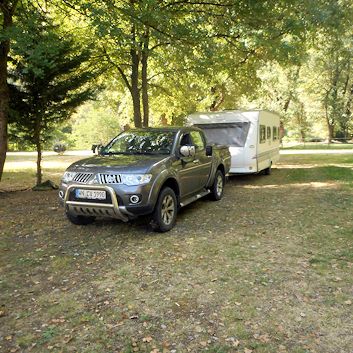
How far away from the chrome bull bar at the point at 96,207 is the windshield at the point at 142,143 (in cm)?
151

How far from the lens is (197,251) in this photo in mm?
5789

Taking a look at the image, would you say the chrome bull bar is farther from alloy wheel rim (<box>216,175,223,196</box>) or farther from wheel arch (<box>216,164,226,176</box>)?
wheel arch (<box>216,164,226,176</box>)

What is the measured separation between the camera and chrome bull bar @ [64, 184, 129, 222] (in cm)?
608

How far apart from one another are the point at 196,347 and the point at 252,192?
7.93m

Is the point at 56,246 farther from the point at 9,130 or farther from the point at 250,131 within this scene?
the point at 250,131

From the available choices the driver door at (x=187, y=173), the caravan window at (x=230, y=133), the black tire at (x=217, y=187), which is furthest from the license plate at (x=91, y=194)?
the caravan window at (x=230, y=133)

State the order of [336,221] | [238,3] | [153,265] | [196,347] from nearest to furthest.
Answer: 1. [196,347]
2. [153,265]
3. [336,221]
4. [238,3]

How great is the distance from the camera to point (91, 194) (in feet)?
20.4

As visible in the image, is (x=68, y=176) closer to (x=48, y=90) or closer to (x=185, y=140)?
(x=185, y=140)

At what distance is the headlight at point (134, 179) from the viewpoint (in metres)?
6.12

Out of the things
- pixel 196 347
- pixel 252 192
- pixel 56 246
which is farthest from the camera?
pixel 252 192

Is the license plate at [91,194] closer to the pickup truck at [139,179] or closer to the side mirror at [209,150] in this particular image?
the pickup truck at [139,179]

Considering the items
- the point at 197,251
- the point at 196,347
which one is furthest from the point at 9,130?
the point at 196,347

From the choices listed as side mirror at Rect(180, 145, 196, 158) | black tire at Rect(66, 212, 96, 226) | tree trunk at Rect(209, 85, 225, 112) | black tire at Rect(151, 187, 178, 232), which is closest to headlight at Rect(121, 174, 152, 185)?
black tire at Rect(151, 187, 178, 232)
